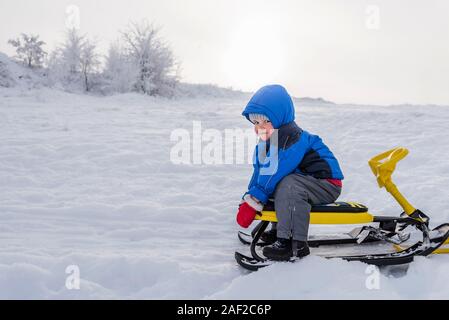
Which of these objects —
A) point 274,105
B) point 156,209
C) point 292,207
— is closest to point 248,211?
point 292,207

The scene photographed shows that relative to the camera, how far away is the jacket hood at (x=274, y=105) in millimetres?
3812

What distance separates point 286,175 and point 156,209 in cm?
229

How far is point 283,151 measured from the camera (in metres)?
3.83

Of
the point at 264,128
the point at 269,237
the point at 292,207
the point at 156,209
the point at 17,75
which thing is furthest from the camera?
the point at 17,75

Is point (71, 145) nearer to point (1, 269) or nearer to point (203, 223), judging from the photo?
point (203, 223)

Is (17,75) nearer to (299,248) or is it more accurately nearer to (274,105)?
(274,105)

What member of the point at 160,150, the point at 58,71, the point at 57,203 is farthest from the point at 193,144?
the point at 58,71

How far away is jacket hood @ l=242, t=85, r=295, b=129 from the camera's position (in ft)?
12.5

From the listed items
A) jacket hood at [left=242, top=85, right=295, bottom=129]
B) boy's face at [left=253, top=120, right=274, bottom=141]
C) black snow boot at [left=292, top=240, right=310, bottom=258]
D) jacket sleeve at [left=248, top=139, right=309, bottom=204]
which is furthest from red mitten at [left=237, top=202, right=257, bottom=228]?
jacket hood at [left=242, top=85, right=295, bottom=129]

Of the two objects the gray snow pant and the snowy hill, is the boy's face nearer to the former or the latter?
the gray snow pant

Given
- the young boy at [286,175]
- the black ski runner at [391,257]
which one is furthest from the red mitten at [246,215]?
the black ski runner at [391,257]

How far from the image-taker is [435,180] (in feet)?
20.4

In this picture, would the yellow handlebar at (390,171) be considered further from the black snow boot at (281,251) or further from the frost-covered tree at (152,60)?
the frost-covered tree at (152,60)
